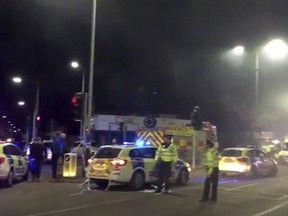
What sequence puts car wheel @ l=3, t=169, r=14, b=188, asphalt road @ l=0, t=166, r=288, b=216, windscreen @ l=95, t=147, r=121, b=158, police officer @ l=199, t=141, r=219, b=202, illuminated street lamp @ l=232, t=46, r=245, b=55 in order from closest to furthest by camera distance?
asphalt road @ l=0, t=166, r=288, b=216 < police officer @ l=199, t=141, r=219, b=202 < windscreen @ l=95, t=147, r=121, b=158 < car wheel @ l=3, t=169, r=14, b=188 < illuminated street lamp @ l=232, t=46, r=245, b=55

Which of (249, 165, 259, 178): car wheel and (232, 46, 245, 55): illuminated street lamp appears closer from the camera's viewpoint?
(249, 165, 259, 178): car wheel

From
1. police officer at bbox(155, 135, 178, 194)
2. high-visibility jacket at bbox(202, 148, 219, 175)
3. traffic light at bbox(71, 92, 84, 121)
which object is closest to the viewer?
high-visibility jacket at bbox(202, 148, 219, 175)

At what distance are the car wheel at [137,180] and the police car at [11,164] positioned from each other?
157 inches

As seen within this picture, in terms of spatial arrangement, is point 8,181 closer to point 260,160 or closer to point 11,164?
point 11,164

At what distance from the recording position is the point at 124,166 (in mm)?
15023

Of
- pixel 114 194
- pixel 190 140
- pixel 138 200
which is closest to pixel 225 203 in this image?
pixel 138 200

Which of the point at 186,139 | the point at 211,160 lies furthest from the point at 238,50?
the point at 211,160

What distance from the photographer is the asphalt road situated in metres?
10.8

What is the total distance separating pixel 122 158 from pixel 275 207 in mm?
4971

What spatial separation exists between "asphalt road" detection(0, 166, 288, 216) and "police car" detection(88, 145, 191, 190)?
389mm

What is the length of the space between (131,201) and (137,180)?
276 cm

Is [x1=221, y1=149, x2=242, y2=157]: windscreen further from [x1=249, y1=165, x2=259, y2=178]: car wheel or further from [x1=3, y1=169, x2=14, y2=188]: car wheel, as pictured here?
[x1=3, y1=169, x2=14, y2=188]: car wheel

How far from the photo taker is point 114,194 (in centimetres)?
1411

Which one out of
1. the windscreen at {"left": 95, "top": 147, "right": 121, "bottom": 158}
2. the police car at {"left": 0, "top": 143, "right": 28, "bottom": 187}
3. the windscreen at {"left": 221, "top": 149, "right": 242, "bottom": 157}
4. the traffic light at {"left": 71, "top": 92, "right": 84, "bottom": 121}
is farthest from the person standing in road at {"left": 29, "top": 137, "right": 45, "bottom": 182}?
the windscreen at {"left": 221, "top": 149, "right": 242, "bottom": 157}
